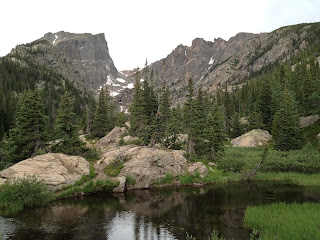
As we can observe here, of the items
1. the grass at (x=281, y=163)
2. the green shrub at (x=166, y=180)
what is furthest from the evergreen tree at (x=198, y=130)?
the green shrub at (x=166, y=180)

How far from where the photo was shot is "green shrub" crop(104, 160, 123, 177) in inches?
1307

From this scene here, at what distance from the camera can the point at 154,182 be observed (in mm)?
33844

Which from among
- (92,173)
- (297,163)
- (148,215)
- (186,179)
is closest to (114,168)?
(92,173)

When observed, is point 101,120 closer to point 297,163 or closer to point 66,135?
point 66,135

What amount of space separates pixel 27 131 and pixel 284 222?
3367 cm

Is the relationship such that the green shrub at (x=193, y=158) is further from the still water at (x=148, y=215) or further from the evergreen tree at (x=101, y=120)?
the evergreen tree at (x=101, y=120)

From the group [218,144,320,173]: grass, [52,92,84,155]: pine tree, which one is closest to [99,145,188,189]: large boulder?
[52,92,84,155]: pine tree

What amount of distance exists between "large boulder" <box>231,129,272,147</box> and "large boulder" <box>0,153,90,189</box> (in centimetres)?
4413

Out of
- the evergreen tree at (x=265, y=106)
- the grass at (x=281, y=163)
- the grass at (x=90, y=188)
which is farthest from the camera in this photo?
the evergreen tree at (x=265, y=106)

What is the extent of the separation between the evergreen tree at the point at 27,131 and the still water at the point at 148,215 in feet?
42.2

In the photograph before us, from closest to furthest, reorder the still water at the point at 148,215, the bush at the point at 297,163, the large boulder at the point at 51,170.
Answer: the still water at the point at 148,215 < the large boulder at the point at 51,170 < the bush at the point at 297,163

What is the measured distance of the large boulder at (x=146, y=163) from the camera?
33.7 meters

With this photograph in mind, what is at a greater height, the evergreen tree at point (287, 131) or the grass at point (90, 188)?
the evergreen tree at point (287, 131)

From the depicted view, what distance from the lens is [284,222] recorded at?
16562 millimetres
